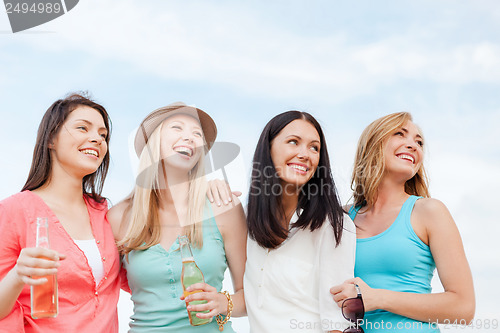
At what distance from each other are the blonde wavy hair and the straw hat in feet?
0.21

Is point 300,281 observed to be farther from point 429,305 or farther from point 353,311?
point 429,305

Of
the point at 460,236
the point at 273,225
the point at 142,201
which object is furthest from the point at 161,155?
the point at 460,236

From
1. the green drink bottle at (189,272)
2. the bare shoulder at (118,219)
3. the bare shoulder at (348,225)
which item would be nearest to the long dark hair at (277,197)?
the bare shoulder at (348,225)

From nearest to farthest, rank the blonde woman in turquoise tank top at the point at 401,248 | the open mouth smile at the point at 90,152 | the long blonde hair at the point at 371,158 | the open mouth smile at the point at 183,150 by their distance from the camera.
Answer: the blonde woman in turquoise tank top at the point at 401,248
the open mouth smile at the point at 90,152
the open mouth smile at the point at 183,150
the long blonde hair at the point at 371,158

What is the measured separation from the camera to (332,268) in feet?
11.8

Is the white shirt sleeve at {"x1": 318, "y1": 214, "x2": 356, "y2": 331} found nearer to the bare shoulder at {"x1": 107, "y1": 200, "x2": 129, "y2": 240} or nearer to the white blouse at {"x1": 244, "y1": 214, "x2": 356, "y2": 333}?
the white blouse at {"x1": 244, "y1": 214, "x2": 356, "y2": 333}

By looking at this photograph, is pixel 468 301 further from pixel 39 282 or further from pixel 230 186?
pixel 39 282

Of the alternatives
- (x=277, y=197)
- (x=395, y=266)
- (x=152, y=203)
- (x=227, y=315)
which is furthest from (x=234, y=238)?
(x=395, y=266)

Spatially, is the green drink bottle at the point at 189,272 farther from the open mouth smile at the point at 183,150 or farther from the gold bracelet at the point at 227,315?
the open mouth smile at the point at 183,150

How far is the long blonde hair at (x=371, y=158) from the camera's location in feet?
14.0

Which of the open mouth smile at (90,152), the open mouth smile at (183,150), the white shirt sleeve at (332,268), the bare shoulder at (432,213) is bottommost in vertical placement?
the white shirt sleeve at (332,268)

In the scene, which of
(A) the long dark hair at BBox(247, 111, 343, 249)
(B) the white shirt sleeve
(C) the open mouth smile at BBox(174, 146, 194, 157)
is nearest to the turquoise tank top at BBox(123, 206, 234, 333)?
(A) the long dark hair at BBox(247, 111, 343, 249)

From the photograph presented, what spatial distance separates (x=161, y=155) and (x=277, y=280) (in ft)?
4.51

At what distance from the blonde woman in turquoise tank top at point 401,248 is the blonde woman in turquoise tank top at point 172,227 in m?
0.93
